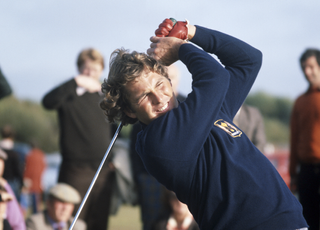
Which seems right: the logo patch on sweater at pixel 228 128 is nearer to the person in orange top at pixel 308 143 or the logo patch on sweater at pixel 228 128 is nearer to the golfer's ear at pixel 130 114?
the golfer's ear at pixel 130 114

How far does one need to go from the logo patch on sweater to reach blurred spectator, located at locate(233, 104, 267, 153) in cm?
220

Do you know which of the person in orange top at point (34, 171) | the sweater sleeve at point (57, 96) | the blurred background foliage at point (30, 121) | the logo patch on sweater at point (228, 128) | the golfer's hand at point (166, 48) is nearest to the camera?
the logo patch on sweater at point (228, 128)

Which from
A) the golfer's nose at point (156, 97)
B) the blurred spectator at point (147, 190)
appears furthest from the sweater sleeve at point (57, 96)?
the golfer's nose at point (156, 97)

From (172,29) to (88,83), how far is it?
2115 millimetres

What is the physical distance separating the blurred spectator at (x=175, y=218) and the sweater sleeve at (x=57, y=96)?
4.36 ft

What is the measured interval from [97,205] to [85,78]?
4.02 ft

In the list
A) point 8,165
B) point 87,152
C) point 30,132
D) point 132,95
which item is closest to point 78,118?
point 87,152

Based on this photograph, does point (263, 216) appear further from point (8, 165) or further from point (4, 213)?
point (8, 165)

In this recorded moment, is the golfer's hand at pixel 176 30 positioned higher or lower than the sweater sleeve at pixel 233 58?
higher

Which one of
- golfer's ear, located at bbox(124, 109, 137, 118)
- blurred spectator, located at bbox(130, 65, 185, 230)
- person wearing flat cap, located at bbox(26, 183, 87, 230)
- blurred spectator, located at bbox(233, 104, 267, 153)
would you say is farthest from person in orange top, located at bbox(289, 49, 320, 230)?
golfer's ear, located at bbox(124, 109, 137, 118)

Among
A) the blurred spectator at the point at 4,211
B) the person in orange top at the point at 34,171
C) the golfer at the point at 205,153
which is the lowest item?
the person in orange top at the point at 34,171

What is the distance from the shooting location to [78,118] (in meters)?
3.82

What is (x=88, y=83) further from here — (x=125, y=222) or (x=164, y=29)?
(x=125, y=222)

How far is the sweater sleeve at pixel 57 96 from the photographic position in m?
3.73
